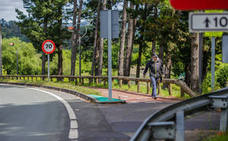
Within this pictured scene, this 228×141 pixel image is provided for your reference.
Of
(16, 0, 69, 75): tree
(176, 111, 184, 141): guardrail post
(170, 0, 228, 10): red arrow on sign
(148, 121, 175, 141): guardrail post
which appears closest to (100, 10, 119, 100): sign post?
(176, 111, 184, 141): guardrail post

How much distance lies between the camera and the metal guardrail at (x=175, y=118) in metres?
4.94

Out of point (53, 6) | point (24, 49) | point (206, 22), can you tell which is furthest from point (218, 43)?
point (24, 49)

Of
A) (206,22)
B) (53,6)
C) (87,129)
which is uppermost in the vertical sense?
(53,6)

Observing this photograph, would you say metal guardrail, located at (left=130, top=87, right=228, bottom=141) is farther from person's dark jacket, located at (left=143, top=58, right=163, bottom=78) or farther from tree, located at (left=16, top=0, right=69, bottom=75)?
tree, located at (left=16, top=0, right=69, bottom=75)

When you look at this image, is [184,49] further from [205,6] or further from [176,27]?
[205,6]

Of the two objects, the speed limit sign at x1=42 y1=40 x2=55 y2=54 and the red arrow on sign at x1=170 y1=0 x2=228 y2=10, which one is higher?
the speed limit sign at x1=42 y1=40 x2=55 y2=54

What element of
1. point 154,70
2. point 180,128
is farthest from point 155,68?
point 180,128

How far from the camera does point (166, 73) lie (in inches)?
1523

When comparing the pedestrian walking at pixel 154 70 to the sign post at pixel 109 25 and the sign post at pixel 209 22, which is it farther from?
the sign post at pixel 209 22

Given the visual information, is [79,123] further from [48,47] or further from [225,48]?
[48,47]

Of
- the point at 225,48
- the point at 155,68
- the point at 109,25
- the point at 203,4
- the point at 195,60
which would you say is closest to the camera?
the point at 203,4

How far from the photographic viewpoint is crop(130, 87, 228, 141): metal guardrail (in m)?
4.94

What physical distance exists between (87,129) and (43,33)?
133 feet

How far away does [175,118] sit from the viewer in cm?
582
